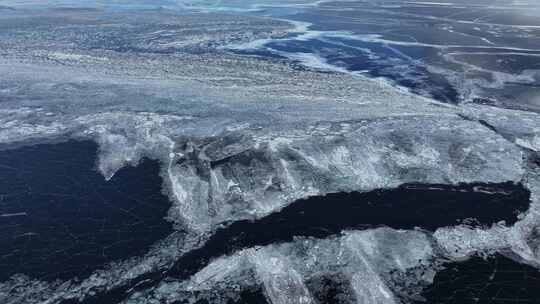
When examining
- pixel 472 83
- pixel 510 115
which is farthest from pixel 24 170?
pixel 472 83

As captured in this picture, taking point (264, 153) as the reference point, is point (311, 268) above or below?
below

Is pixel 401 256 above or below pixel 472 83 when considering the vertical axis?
below

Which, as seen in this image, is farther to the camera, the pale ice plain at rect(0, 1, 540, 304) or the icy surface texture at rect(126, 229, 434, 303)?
the pale ice plain at rect(0, 1, 540, 304)

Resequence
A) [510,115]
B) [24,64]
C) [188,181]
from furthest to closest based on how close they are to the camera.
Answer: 1. [24,64]
2. [510,115]
3. [188,181]

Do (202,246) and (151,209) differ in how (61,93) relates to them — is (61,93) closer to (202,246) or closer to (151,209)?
(151,209)

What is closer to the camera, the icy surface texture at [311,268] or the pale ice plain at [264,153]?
the icy surface texture at [311,268]

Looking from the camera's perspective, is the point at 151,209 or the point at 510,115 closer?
the point at 151,209

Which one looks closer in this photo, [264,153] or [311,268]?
[311,268]

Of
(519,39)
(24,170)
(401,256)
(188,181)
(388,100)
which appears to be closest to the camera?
(401,256)
